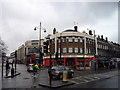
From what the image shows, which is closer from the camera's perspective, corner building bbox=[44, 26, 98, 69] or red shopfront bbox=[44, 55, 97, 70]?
red shopfront bbox=[44, 55, 97, 70]

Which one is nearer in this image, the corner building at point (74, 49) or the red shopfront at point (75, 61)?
the red shopfront at point (75, 61)

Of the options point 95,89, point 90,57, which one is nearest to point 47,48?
point 95,89

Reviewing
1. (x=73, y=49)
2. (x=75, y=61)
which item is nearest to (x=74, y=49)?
(x=73, y=49)

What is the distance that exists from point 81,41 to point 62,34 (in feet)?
19.2

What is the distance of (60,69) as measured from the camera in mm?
19484

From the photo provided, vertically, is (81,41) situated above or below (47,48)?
above

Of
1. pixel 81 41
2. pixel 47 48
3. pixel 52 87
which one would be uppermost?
pixel 81 41

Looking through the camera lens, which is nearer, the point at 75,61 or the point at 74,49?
the point at 75,61

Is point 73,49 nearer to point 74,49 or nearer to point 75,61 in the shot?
point 74,49

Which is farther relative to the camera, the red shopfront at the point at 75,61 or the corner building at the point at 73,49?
the corner building at the point at 73,49

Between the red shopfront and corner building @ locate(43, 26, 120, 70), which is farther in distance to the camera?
corner building @ locate(43, 26, 120, 70)

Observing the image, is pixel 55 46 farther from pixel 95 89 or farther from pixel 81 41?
pixel 95 89

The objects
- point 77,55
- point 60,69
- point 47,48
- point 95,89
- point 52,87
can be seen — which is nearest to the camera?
point 95,89

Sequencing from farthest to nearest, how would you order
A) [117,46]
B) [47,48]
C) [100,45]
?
1. [117,46]
2. [100,45]
3. [47,48]
